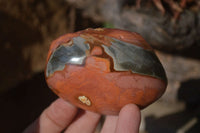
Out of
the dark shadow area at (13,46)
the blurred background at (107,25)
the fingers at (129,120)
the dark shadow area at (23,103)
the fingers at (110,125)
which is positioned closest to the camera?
the fingers at (129,120)

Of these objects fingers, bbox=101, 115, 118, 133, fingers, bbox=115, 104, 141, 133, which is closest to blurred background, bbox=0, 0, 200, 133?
fingers, bbox=101, 115, 118, 133

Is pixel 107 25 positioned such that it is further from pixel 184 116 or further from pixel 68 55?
pixel 68 55

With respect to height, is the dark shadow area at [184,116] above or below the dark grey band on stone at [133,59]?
below

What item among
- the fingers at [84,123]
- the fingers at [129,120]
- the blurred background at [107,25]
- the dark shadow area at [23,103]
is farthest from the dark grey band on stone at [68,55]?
the dark shadow area at [23,103]

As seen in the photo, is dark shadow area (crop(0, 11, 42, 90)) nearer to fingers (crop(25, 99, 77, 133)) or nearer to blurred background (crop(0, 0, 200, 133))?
blurred background (crop(0, 0, 200, 133))

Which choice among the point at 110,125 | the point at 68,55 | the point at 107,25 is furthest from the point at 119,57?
the point at 107,25

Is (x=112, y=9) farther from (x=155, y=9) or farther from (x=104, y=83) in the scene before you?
(x=104, y=83)

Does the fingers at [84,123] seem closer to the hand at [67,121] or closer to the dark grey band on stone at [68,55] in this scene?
the hand at [67,121]
